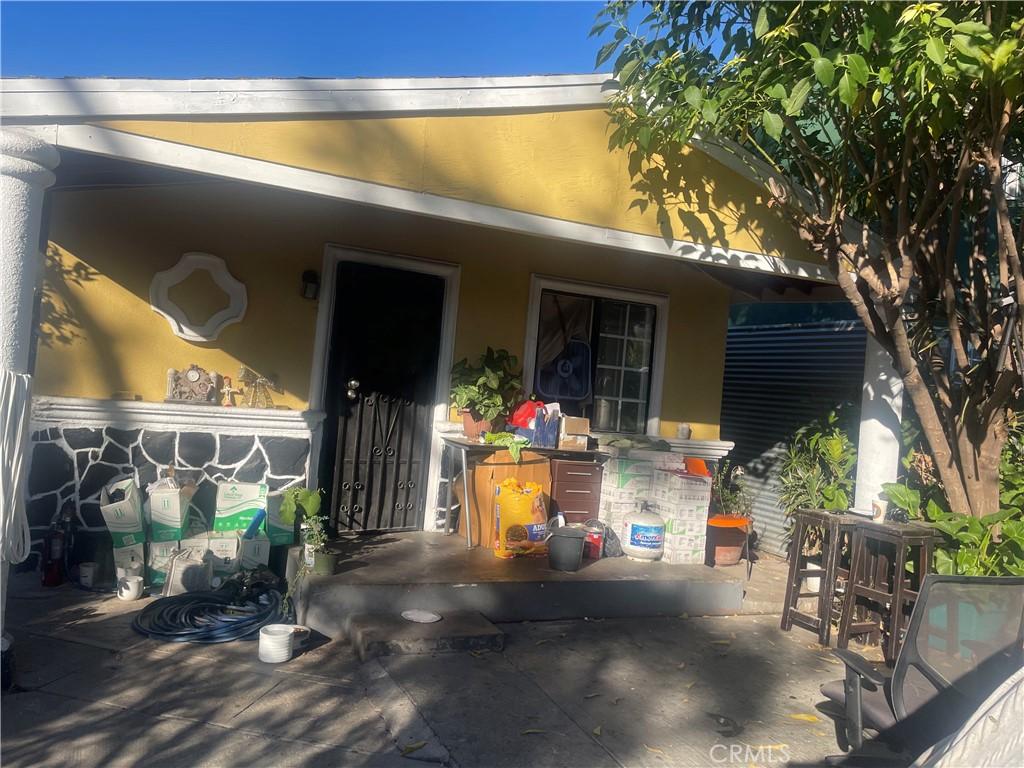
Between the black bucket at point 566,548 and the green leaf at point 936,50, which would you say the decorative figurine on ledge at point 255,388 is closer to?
the black bucket at point 566,548

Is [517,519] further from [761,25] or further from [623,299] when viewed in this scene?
[761,25]

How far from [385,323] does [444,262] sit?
2.51 ft

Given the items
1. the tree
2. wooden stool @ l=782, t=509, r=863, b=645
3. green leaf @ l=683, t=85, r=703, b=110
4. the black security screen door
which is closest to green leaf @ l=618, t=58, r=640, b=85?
the tree

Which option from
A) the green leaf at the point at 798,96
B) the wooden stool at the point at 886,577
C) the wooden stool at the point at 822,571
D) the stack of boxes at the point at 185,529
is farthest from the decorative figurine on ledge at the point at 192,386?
the wooden stool at the point at 886,577

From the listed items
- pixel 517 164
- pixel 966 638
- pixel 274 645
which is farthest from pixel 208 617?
pixel 966 638

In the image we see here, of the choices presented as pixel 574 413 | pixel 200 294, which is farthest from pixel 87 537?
pixel 574 413

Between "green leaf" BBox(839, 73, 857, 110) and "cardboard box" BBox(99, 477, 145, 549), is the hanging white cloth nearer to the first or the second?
"cardboard box" BBox(99, 477, 145, 549)

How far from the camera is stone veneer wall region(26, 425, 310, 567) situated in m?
5.46

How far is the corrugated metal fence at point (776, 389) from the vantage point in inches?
323

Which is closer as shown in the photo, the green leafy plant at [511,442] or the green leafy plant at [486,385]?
the green leafy plant at [511,442]

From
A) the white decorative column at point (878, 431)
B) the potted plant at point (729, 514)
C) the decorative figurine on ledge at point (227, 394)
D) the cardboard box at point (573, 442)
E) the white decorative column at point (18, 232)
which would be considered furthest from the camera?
the potted plant at point (729, 514)

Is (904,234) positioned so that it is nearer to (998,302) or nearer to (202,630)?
(998,302)

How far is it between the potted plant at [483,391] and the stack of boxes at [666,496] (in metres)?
1.10

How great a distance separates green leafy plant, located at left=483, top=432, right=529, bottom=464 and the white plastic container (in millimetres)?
1111
